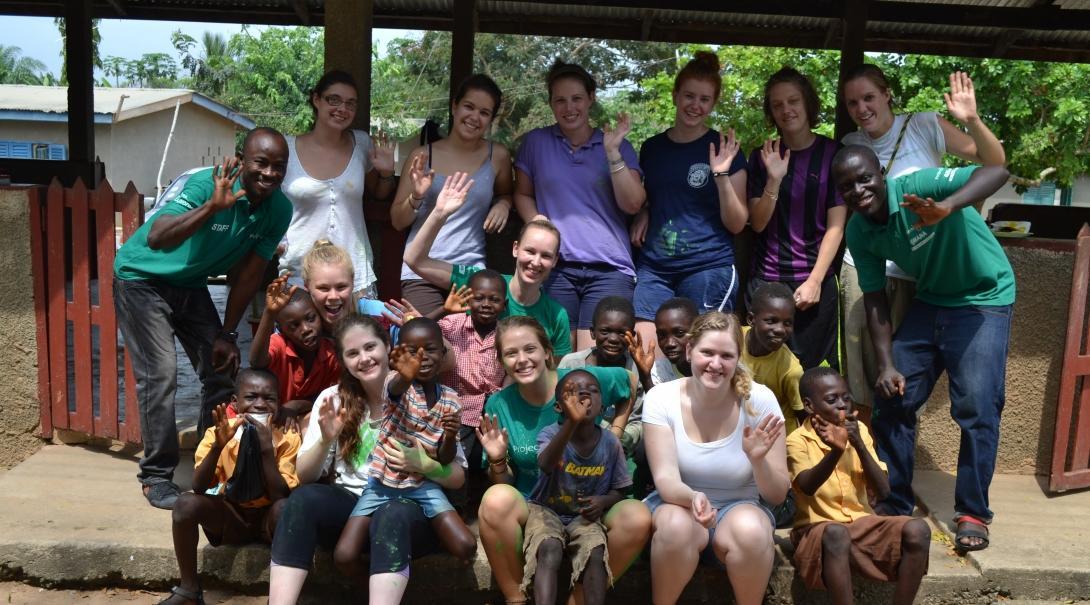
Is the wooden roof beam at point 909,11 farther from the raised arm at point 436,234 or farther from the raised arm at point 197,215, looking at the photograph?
the raised arm at point 197,215

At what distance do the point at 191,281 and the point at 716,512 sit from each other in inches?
94.1

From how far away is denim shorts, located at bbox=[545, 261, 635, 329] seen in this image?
4277 millimetres

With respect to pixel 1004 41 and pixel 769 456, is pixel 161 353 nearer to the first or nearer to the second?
pixel 769 456

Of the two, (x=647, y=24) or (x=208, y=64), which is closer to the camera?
(x=647, y=24)

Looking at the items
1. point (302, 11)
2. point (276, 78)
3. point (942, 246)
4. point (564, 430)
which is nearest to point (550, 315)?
point (564, 430)

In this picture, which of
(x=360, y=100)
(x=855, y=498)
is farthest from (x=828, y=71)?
(x=855, y=498)

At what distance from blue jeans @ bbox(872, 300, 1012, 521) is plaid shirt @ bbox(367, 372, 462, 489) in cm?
182

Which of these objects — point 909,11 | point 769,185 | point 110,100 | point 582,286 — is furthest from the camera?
point 110,100

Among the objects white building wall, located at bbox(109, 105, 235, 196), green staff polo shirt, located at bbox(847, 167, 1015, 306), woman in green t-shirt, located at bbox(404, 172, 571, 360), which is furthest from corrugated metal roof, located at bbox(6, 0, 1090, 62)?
Result: white building wall, located at bbox(109, 105, 235, 196)

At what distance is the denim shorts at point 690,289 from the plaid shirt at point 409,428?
3.72 feet

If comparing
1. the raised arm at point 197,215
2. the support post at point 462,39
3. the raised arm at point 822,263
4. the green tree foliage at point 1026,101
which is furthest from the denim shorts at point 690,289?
the green tree foliage at point 1026,101

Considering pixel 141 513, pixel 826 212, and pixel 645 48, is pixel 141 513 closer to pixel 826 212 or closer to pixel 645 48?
pixel 826 212

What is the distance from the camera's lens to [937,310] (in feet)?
13.1

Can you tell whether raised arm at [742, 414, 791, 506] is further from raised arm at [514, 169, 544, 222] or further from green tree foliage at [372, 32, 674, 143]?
green tree foliage at [372, 32, 674, 143]
